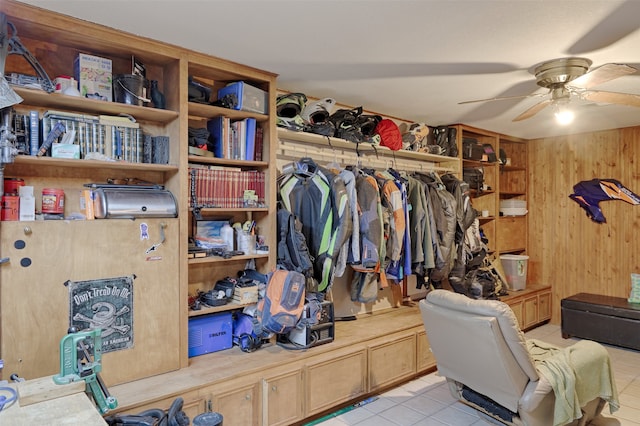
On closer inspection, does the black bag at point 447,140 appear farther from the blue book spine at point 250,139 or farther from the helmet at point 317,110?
the blue book spine at point 250,139

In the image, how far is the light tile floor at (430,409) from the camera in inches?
118

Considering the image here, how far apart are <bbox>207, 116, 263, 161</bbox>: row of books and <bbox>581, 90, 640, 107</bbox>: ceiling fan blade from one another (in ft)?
7.61

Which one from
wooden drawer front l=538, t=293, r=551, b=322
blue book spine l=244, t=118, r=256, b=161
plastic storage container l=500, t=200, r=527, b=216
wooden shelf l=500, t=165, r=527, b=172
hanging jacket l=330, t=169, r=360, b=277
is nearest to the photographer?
blue book spine l=244, t=118, r=256, b=161

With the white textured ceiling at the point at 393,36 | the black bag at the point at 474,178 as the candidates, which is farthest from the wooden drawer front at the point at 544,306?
the white textured ceiling at the point at 393,36

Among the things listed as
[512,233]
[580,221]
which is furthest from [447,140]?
[580,221]

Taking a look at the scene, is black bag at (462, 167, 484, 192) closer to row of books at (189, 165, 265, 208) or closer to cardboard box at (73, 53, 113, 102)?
row of books at (189, 165, 265, 208)

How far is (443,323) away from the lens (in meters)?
2.65

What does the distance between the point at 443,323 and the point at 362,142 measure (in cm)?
174

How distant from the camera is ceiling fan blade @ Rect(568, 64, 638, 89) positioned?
7.78ft

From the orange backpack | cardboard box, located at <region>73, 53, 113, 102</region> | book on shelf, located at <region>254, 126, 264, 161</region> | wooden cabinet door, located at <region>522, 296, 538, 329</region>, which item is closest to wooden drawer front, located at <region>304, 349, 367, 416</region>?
the orange backpack

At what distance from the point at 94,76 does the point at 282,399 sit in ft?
7.41

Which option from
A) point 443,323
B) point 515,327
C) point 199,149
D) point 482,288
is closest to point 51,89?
point 199,149

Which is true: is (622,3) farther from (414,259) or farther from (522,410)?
(414,259)

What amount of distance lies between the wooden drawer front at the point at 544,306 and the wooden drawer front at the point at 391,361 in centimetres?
257
